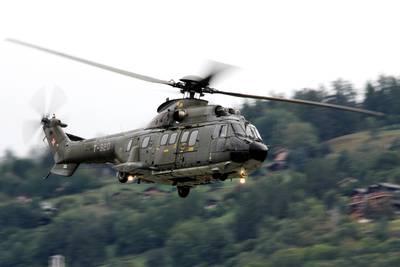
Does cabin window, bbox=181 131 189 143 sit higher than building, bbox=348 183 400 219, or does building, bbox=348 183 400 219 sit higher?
building, bbox=348 183 400 219

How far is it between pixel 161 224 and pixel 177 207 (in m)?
3.67

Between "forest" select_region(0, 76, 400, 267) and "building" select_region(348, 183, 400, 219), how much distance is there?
0.93 metres

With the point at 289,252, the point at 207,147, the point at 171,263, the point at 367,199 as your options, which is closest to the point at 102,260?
the point at 171,263

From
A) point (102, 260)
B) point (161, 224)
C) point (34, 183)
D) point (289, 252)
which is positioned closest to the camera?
point (289, 252)

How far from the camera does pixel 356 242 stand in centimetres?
12912

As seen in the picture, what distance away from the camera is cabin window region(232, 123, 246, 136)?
4062cm

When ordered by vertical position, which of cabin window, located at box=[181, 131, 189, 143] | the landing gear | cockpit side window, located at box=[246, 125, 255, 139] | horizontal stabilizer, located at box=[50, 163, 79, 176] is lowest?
cockpit side window, located at box=[246, 125, 255, 139]

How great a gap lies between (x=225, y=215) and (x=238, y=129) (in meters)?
109

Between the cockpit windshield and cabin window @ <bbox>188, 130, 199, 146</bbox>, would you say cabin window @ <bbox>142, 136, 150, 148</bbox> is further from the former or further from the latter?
the cockpit windshield

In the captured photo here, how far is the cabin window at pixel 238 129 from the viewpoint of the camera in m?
40.6

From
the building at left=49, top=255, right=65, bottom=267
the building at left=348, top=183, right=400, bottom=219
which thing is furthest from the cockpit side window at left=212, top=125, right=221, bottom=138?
the building at left=348, top=183, right=400, bottom=219

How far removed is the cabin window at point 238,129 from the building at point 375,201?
97.0 metres

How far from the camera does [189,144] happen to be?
41.4m

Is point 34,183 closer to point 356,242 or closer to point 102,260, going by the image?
point 102,260
